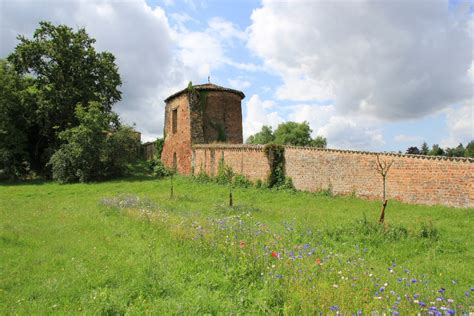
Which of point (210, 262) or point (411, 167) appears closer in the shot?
point (210, 262)

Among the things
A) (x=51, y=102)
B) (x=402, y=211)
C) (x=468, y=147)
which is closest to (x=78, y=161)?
(x=51, y=102)

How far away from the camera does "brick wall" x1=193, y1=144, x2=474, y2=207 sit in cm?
1423

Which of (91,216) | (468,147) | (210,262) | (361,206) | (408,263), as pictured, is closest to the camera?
(210,262)

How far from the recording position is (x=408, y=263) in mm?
7254

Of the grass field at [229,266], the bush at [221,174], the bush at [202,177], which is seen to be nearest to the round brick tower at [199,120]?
the bush at [202,177]

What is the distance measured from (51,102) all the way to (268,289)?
1198 inches

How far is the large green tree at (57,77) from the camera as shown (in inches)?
1178

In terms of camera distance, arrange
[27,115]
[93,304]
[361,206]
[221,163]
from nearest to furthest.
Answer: [93,304], [361,206], [221,163], [27,115]

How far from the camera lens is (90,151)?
2744 cm

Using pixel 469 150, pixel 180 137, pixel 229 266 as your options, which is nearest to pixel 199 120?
pixel 180 137

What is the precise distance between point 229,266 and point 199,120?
23247mm

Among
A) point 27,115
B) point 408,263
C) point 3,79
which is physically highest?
point 3,79

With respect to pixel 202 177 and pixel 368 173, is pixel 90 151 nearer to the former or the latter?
pixel 202 177

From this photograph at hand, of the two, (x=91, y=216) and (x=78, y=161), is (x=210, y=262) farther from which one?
(x=78, y=161)
